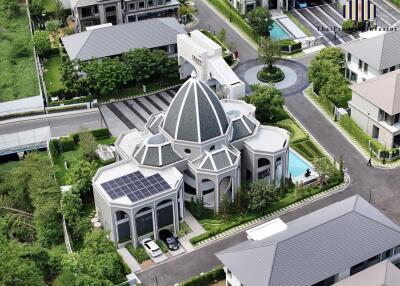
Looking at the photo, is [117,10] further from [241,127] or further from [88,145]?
[241,127]

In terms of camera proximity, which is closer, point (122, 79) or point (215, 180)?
point (215, 180)

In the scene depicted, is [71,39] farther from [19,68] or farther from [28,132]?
[28,132]

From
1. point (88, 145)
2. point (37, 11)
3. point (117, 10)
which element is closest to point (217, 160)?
→ point (88, 145)

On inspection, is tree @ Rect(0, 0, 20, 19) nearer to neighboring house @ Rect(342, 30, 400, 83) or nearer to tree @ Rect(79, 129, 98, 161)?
tree @ Rect(79, 129, 98, 161)

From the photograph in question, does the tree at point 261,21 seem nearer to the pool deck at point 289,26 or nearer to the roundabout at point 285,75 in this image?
the pool deck at point 289,26

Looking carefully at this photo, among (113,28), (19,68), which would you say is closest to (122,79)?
(113,28)

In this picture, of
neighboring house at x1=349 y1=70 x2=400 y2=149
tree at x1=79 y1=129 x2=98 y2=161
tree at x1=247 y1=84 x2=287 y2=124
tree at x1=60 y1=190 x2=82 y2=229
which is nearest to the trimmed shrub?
tree at x1=79 y1=129 x2=98 y2=161
